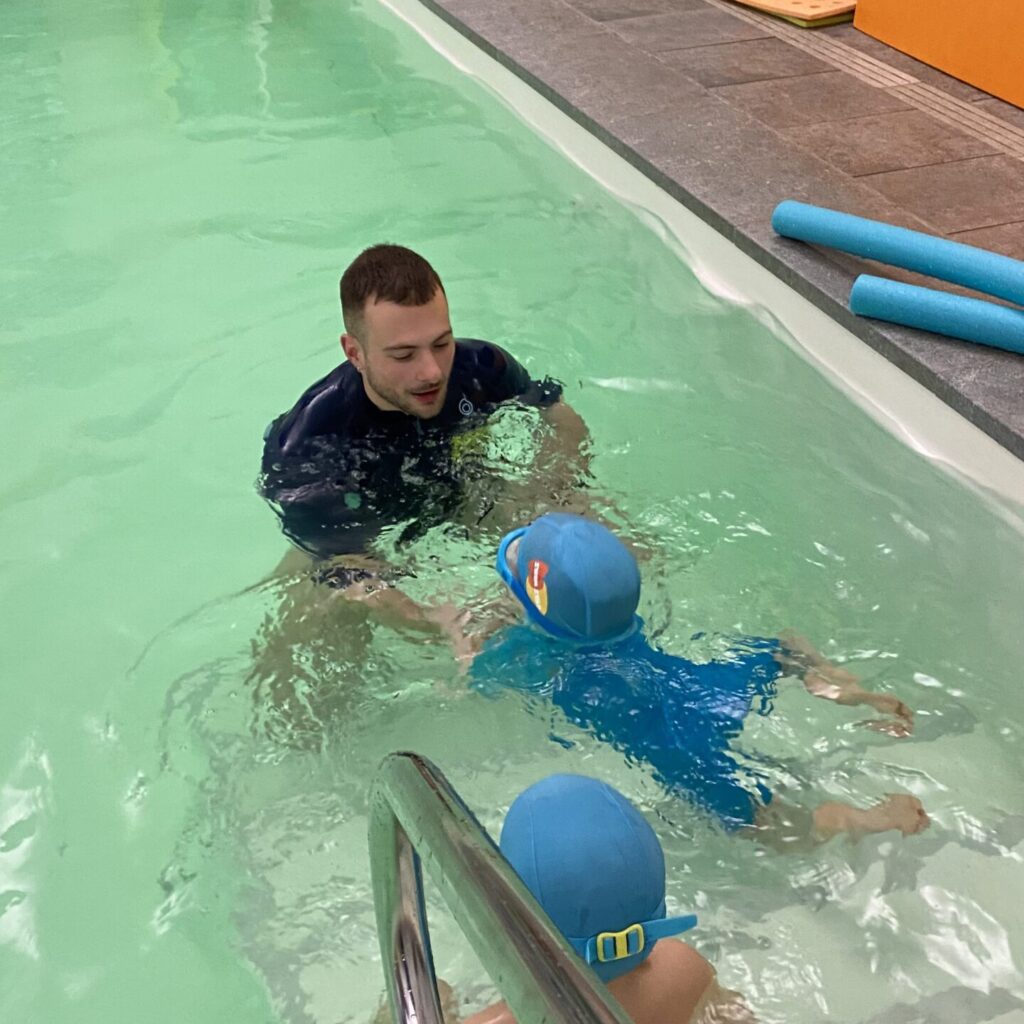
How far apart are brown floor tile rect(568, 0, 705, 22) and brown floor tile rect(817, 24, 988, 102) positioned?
913mm

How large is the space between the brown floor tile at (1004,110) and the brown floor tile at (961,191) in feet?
1.89

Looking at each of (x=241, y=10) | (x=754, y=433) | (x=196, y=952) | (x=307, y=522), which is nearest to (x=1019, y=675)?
(x=754, y=433)

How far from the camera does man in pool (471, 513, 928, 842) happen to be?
103 inches

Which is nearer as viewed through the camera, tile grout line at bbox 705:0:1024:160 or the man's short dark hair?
the man's short dark hair

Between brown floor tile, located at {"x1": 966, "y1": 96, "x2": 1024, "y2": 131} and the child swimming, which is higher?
the child swimming

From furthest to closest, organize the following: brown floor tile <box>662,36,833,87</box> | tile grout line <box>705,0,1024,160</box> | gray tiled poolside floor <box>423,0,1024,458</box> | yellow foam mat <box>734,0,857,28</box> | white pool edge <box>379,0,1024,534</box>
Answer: yellow foam mat <box>734,0,857,28</box>
brown floor tile <box>662,36,833,87</box>
tile grout line <box>705,0,1024,160</box>
gray tiled poolside floor <box>423,0,1024,458</box>
white pool edge <box>379,0,1024,534</box>

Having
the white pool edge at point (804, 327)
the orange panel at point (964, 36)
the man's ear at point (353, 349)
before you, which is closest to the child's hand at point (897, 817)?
the white pool edge at point (804, 327)

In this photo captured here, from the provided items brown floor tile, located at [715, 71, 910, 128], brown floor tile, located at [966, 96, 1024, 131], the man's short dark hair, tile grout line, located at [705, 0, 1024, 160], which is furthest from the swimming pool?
brown floor tile, located at [966, 96, 1024, 131]

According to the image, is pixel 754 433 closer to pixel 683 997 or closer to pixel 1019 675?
pixel 1019 675

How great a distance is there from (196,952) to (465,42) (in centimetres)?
603

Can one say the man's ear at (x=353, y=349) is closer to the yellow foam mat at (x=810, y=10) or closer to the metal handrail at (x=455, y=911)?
the metal handrail at (x=455, y=911)

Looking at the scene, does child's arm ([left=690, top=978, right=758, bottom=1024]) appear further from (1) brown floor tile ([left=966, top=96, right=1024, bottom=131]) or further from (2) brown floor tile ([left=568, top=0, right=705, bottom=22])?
(2) brown floor tile ([left=568, top=0, right=705, bottom=22])

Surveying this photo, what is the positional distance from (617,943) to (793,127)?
15.9ft

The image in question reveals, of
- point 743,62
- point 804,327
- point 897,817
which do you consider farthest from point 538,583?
point 743,62
